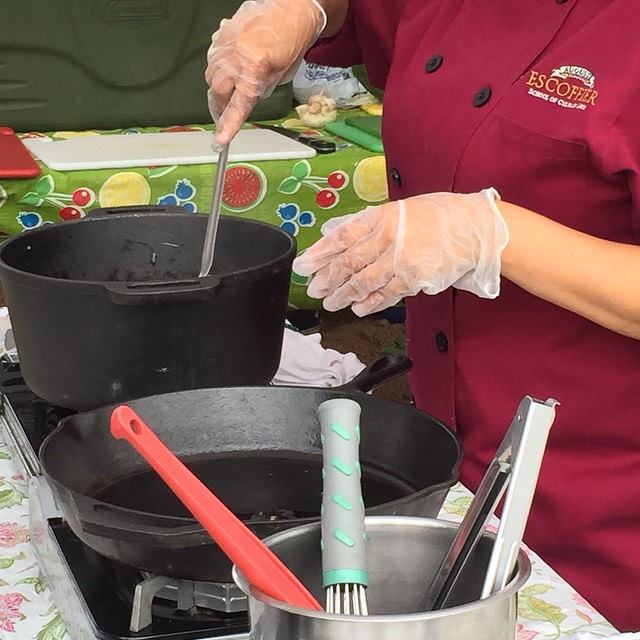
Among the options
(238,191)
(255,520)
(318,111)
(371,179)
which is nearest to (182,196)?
(238,191)

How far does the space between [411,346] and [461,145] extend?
0.25 meters

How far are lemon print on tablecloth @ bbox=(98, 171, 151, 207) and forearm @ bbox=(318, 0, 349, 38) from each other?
767 mm

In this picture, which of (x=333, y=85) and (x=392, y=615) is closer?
(x=392, y=615)

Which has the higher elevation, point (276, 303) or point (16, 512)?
point (276, 303)

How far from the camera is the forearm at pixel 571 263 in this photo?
87cm

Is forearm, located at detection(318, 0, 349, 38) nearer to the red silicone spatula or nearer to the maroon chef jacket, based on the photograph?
the maroon chef jacket

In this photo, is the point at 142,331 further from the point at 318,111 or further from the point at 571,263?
the point at 318,111

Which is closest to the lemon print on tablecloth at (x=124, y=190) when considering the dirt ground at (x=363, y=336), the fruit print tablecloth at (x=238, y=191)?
the fruit print tablecloth at (x=238, y=191)

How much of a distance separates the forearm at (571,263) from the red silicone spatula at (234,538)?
428 millimetres

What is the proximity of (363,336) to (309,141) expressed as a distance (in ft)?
1.78

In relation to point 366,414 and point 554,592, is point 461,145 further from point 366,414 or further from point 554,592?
point 554,592

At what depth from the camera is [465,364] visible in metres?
1.07

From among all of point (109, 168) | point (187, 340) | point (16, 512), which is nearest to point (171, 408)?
point (187, 340)

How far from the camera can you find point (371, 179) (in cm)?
213
